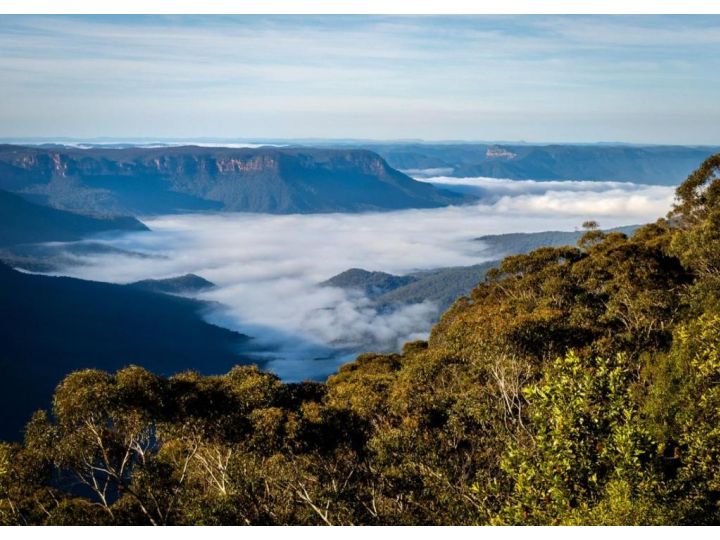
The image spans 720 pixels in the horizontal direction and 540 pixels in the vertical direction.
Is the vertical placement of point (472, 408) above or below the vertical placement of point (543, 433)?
below

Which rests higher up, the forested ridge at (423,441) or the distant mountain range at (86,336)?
the forested ridge at (423,441)

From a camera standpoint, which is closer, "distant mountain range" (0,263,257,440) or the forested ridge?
the forested ridge

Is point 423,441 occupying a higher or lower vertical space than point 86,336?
higher

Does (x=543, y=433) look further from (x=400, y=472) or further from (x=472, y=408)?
(x=472, y=408)

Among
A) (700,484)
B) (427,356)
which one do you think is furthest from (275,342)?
(700,484)
